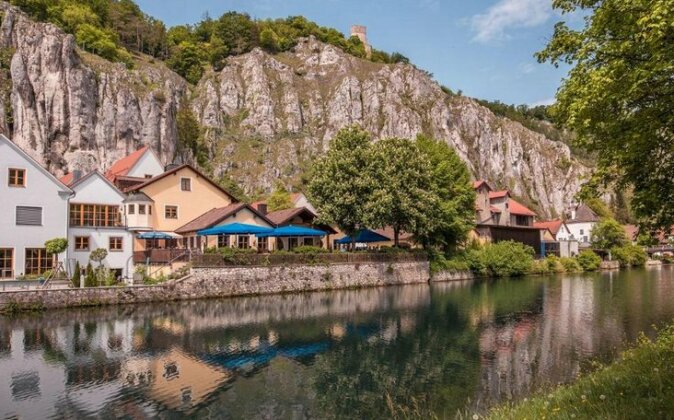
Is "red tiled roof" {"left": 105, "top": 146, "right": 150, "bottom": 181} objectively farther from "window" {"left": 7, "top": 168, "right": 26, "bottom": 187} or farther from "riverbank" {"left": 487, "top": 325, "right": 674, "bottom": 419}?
"riverbank" {"left": 487, "top": 325, "right": 674, "bottom": 419}

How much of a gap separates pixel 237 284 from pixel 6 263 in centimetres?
1589

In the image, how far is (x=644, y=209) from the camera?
440 inches

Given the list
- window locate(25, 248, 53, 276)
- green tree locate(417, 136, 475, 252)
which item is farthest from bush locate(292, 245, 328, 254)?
window locate(25, 248, 53, 276)

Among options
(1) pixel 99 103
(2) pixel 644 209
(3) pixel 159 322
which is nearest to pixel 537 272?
(3) pixel 159 322

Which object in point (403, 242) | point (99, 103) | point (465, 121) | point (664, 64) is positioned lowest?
point (403, 242)

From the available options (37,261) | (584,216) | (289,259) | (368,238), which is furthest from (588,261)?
(37,261)

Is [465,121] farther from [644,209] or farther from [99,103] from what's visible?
[644,209]

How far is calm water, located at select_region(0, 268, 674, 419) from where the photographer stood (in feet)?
46.1

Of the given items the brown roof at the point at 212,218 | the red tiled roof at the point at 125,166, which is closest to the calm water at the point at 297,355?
the brown roof at the point at 212,218

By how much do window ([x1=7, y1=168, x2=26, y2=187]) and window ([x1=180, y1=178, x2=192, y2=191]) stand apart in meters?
14.8

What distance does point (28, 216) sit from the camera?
35438mm

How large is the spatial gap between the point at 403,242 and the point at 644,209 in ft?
171

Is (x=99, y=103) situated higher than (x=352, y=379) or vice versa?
(x=99, y=103)

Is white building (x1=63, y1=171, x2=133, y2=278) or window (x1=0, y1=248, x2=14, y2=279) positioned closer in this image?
window (x1=0, y1=248, x2=14, y2=279)
